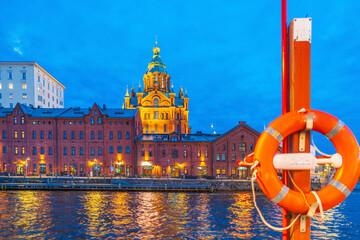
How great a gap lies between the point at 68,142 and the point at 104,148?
8523mm

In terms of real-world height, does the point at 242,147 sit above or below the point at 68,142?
below

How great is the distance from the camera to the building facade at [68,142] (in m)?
51.4

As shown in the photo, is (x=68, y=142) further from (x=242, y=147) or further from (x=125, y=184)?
(x=242, y=147)

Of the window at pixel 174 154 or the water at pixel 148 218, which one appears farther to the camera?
the window at pixel 174 154

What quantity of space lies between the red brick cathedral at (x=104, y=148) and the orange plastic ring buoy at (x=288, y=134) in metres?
47.5

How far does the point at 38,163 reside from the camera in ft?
169

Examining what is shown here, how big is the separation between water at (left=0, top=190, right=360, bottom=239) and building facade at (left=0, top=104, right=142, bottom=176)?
54.3ft

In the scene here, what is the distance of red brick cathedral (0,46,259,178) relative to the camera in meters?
51.0

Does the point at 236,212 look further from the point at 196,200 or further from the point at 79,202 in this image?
the point at 79,202

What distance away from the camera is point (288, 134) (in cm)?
394

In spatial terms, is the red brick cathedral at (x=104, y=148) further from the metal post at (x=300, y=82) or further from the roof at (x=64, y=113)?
the metal post at (x=300, y=82)

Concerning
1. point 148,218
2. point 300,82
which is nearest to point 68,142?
point 148,218

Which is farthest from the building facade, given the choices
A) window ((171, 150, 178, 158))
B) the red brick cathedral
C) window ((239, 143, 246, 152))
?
window ((239, 143, 246, 152))

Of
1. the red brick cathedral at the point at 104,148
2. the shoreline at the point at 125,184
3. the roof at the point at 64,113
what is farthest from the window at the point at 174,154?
the roof at the point at 64,113
